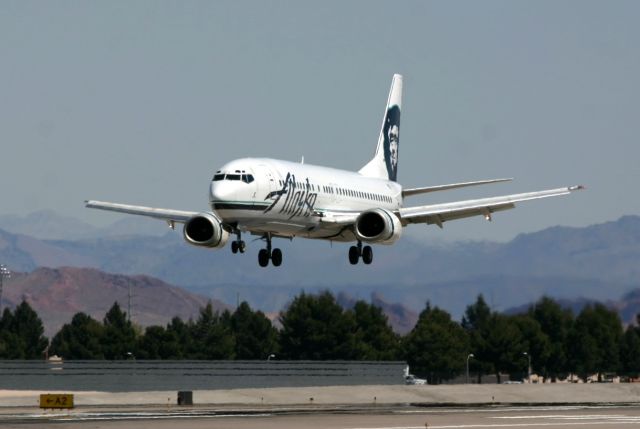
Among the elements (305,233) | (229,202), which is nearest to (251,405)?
(305,233)

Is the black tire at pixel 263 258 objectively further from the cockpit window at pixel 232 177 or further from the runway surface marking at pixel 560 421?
the runway surface marking at pixel 560 421

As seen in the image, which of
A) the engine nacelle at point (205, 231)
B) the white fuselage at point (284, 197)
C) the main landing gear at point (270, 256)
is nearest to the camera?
the white fuselage at point (284, 197)

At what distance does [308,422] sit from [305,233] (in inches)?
468

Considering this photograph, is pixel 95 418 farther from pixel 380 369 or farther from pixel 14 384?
pixel 380 369

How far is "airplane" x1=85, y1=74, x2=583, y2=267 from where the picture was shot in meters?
76.6

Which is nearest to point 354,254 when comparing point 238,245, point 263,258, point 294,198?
point 263,258

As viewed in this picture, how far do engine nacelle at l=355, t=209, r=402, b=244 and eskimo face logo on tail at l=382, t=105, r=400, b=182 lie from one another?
22.1 meters

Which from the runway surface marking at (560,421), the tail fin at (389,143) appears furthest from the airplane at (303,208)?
the runway surface marking at (560,421)

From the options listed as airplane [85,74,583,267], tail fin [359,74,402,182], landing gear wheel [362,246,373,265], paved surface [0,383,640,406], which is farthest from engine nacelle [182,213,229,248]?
paved surface [0,383,640,406]

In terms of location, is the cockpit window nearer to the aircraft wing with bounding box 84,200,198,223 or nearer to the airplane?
the airplane

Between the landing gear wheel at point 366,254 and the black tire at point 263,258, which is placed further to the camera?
the landing gear wheel at point 366,254

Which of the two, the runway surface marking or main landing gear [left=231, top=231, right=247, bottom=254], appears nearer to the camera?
the runway surface marking

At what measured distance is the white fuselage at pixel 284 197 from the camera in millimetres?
76062

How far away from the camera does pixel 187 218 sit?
283 ft
